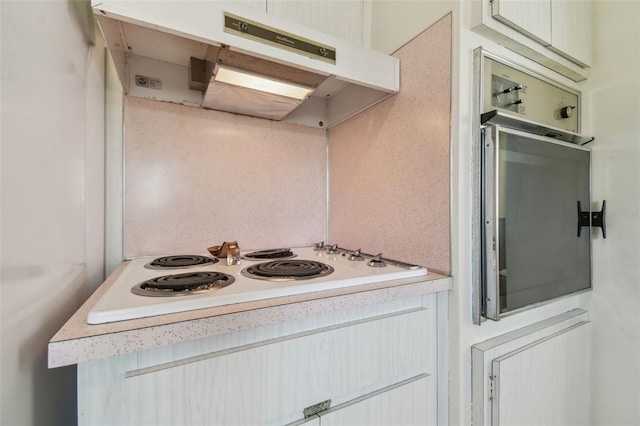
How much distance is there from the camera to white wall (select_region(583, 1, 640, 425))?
1.02 m

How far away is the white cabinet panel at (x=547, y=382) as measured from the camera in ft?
2.85

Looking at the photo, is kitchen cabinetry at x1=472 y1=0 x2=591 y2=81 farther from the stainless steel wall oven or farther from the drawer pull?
the drawer pull

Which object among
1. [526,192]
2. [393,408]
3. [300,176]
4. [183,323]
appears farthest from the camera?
[300,176]

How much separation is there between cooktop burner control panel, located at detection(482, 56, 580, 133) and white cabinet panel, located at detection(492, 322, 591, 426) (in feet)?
2.57

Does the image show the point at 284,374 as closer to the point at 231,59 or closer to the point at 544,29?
the point at 231,59

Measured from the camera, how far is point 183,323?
0.53 metres

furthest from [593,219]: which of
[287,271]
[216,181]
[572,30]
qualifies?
[216,181]

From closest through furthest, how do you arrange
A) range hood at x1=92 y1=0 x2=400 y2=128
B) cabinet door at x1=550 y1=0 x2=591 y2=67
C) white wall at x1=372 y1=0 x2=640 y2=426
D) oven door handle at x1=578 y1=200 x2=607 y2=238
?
range hood at x1=92 y1=0 x2=400 y2=128, white wall at x1=372 y1=0 x2=640 y2=426, cabinet door at x1=550 y1=0 x2=591 y2=67, oven door handle at x1=578 y1=200 x2=607 y2=238

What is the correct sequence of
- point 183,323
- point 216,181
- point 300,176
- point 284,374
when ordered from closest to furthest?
point 183,323
point 284,374
point 216,181
point 300,176

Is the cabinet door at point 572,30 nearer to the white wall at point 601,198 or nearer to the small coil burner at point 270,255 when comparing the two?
the white wall at point 601,198

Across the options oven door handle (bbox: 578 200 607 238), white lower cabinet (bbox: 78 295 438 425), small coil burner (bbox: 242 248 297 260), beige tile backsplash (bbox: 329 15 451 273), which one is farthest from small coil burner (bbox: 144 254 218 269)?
oven door handle (bbox: 578 200 607 238)

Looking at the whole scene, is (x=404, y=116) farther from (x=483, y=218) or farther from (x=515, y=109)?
(x=483, y=218)

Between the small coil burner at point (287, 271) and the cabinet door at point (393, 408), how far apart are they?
341mm

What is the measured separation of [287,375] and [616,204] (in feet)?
4.37
